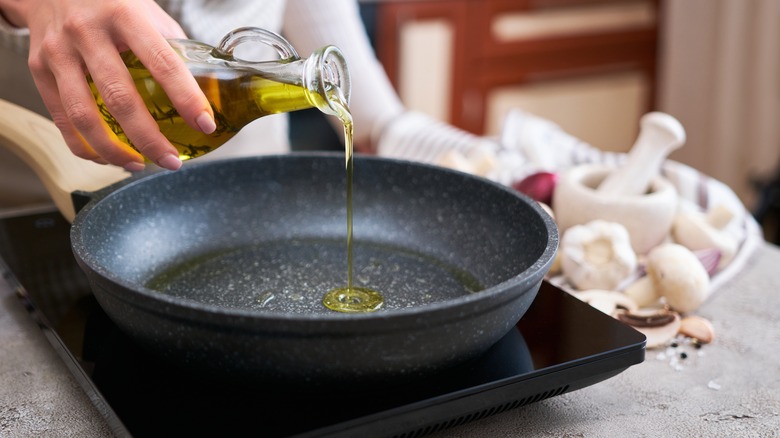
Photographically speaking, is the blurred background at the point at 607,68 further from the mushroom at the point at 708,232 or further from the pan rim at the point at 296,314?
the pan rim at the point at 296,314

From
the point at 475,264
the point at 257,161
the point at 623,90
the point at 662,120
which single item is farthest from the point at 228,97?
the point at 623,90

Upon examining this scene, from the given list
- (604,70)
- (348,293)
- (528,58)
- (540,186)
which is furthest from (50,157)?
(604,70)

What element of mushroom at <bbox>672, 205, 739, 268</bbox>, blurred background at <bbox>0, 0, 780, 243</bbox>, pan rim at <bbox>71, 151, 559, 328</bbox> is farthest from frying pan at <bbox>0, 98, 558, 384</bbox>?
blurred background at <bbox>0, 0, 780, 243</bbox>

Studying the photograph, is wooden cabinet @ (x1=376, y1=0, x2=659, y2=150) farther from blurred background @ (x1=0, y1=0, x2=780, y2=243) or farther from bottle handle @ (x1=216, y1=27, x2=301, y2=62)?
bottle handle @ (x1=216, y1=27, x2=301, y2=62)

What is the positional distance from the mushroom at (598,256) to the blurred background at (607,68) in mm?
1405

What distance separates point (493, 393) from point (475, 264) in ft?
0.83

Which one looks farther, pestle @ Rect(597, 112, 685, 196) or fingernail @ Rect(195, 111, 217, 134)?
pestle @ Rect(597, 112, 685, 196)

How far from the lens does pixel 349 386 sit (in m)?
0.56

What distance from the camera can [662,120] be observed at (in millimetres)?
905

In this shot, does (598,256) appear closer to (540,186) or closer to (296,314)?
(540,186)

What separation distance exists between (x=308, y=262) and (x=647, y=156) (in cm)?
41

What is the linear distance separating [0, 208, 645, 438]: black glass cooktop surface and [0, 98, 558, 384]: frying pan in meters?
0.02

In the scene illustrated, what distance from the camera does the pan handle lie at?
0.82 meters

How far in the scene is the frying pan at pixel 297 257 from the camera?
53 centimetres
